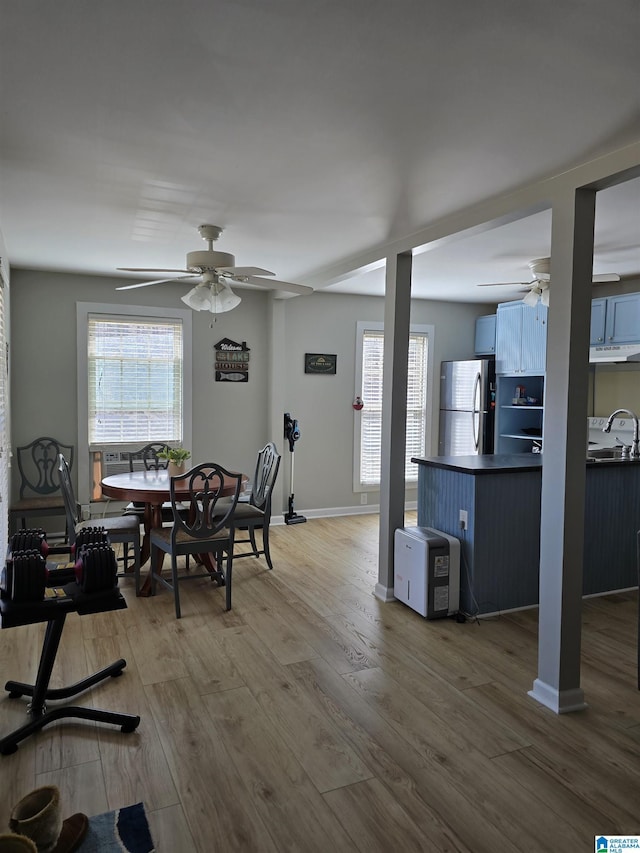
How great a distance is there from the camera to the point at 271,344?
6340mm

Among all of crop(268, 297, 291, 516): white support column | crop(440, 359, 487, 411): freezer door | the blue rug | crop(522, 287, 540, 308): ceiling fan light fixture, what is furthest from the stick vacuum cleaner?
the blue rug

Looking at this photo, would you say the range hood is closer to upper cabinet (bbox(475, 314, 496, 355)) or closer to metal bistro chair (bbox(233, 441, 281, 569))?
upper cabinet (bbox(475, 314, 496, 355))

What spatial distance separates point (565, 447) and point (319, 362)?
13.9 ft

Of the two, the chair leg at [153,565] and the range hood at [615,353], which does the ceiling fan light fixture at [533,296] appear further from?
the chair leg at [153,565]

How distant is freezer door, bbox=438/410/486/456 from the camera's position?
6.64 meters

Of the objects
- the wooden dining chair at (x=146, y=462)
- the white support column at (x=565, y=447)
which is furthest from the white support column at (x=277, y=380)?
the white support column at (x=565, y=447)

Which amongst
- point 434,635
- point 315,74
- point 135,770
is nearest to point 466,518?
point 434,635

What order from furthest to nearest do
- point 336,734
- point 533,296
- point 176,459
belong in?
1. point 176,459
2. point 533,296
3. point 336,734

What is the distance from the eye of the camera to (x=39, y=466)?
546cm

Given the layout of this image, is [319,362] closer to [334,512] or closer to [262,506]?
[334,512]

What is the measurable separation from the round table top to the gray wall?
1453 mm

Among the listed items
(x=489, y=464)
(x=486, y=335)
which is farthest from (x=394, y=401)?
(x=486, y=335)

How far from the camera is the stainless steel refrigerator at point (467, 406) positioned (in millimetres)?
6605

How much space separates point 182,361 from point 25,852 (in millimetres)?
4767
